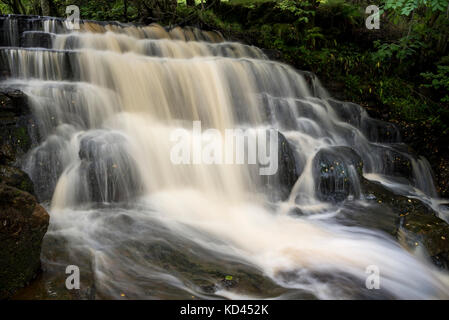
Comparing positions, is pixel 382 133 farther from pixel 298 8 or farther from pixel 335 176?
pixel 298 8

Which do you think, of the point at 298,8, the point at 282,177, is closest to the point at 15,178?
the point at 282,177

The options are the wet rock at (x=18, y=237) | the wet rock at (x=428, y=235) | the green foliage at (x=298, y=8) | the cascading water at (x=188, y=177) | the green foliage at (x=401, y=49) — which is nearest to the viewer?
the wet rock at (x=18, y=237)

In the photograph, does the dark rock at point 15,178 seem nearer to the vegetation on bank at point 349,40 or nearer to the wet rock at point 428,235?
the wet rock at point 428,235

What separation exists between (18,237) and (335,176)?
467 centimetres

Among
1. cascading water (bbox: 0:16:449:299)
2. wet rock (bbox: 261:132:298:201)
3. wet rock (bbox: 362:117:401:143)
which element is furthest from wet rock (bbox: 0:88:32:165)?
wet rock (bbox: 362:117:401:143)

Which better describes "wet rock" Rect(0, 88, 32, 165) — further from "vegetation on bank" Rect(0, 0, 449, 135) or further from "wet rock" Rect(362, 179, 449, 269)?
"vegetation on bank" Rect(0, 0, 449, 135)

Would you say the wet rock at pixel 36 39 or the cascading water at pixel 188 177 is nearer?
the cascading water at pixel 188 177

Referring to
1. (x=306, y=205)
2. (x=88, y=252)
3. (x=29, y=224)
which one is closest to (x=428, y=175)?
(x=306, y=205)

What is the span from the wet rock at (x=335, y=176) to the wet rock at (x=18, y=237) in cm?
423

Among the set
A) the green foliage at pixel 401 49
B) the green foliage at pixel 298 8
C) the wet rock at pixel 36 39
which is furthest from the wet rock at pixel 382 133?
the wet rock at pixel 36 39

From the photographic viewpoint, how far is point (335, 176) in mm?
5648

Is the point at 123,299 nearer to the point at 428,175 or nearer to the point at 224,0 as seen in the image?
the point at 428,175

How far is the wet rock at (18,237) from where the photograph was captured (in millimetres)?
2744
